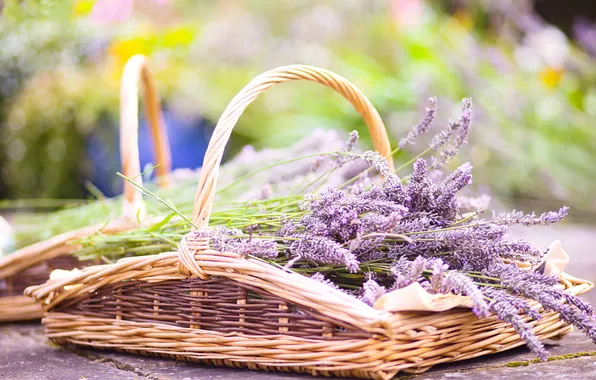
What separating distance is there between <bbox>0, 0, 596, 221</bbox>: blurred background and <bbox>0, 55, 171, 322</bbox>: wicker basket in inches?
51.6

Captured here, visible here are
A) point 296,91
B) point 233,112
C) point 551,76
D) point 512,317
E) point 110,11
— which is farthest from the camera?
point 551,76

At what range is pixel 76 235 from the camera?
1360 mm

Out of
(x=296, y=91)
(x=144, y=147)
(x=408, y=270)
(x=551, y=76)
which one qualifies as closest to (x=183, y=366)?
(x=408, y=270)

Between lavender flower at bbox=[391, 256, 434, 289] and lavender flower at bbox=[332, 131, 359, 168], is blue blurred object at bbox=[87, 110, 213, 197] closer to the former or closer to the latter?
lavender flower at bbox=[332, 131, 359, 168]

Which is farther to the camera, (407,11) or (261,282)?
(407,11)

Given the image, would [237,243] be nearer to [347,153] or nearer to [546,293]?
[347,153]

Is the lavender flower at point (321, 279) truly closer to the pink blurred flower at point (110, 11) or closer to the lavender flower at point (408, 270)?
the lavender flower at point (408, 270)

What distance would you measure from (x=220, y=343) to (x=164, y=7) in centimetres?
312

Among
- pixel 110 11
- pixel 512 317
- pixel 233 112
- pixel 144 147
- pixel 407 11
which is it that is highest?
pixel 407 11

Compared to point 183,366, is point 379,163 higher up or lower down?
higher up

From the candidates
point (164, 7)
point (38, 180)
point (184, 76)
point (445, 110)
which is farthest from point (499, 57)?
point (38, 180)

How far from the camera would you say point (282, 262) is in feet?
3.23

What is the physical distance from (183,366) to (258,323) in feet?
0.55

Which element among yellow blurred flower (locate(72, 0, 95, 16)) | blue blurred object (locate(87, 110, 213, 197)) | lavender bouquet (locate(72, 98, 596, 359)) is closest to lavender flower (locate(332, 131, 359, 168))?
lavender bouquet (locate(72, 98, 596, 359))
